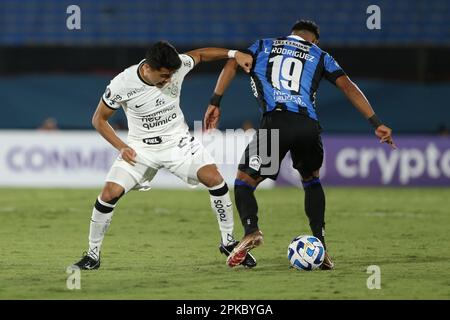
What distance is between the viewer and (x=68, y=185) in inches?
673

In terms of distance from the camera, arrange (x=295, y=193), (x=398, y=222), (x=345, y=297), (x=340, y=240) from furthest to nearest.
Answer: (x=295, y=193)
(x=398, y=222)
(x=340, y=240)
(x=345, y=297)

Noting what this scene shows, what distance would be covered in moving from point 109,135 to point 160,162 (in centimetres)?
51

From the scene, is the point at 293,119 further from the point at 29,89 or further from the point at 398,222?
the point at 29,89

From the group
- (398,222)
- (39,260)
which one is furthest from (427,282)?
(398,222)

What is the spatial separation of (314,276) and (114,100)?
7.11 feet

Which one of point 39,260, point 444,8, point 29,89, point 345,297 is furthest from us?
point 444,8

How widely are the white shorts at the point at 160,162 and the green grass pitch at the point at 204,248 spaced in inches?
30.4

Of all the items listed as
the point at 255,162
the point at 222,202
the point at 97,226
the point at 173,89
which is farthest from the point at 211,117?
the point at 97,226

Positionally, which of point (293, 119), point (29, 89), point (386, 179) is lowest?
point (386, 179)

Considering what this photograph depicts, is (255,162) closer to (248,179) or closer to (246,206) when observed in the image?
(248,179)

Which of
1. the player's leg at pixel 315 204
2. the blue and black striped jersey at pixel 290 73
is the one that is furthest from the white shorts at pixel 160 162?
the player's leg at pixel 315 204

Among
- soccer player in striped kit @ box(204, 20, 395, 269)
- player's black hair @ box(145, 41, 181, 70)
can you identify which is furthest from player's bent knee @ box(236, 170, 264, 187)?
player's black hair @ box(145, 41, 181, 70)

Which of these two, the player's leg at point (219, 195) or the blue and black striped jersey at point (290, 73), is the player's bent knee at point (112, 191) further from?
the blue and black striped jersey at point (290, 73)

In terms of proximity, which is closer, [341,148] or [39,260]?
[39,260]
